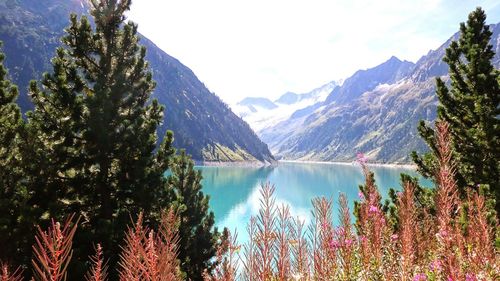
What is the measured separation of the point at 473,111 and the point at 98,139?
17.9 metres

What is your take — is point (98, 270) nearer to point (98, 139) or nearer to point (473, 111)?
point (98, 139)

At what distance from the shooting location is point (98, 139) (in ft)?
55.2

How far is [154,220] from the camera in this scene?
58.1ft

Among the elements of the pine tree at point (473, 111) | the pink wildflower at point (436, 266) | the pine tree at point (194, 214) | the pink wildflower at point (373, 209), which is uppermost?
the pine tree at point (473, 111)

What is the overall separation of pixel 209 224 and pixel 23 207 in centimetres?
1421

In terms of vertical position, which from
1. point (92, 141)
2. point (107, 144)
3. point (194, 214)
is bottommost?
point (194, 214)

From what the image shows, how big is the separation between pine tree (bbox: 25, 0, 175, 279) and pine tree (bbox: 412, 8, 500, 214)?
43.7 feet

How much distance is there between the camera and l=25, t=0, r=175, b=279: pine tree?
1573cm

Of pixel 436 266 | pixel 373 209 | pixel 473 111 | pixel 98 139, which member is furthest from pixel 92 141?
pixel 473 111

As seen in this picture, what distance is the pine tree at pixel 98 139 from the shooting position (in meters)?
15.7

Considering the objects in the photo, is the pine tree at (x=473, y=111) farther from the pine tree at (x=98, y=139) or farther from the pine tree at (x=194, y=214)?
the pine tree at (x=194, y=214)

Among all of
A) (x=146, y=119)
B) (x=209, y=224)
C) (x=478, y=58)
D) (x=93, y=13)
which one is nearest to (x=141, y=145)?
(x=146, y=119)

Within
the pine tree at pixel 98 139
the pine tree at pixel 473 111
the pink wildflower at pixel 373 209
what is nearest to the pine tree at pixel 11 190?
the pine tree at pixel 98 139

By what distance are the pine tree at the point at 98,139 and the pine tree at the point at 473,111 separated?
13321mm
